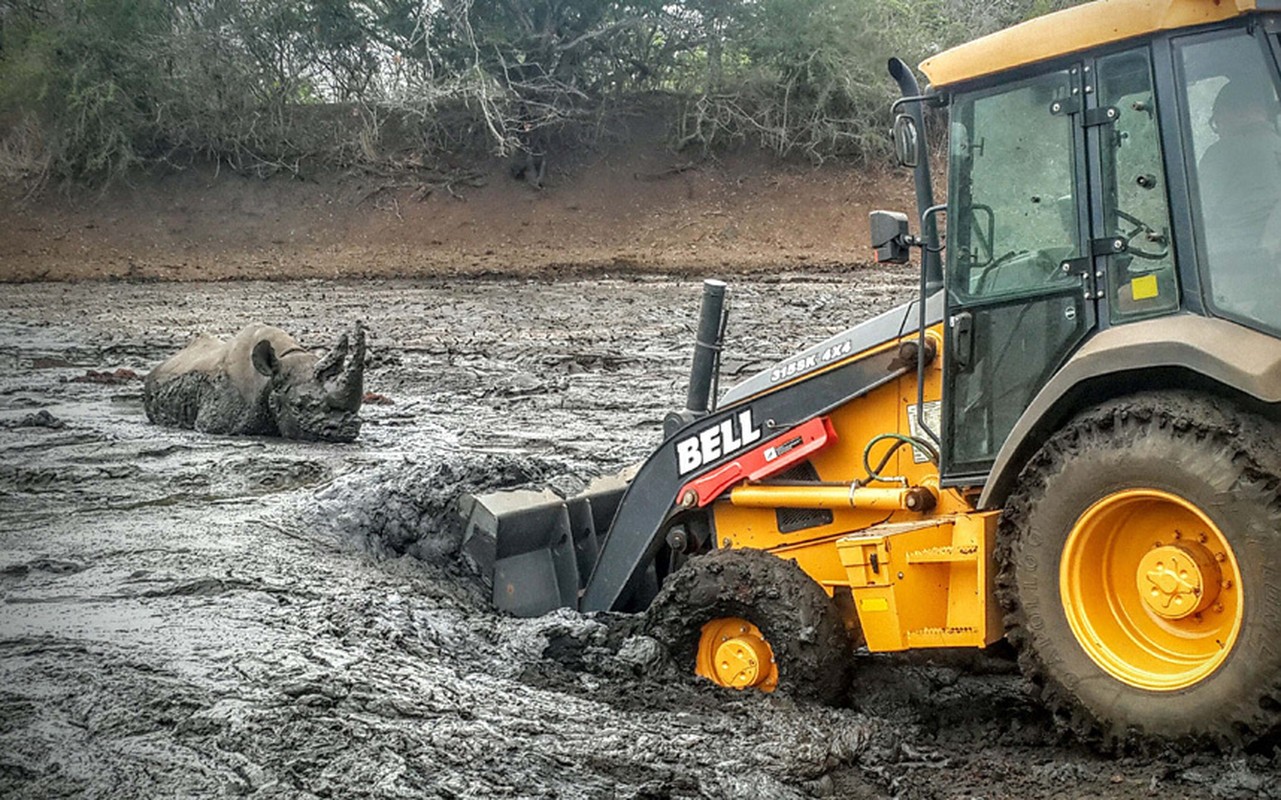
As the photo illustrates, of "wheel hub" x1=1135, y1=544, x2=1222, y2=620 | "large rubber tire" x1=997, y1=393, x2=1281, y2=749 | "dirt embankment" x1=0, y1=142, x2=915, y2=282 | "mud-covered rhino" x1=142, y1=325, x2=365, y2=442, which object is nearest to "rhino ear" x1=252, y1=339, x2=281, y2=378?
"mud-covered rhino" x1=142, y1=325, x2=365, y2=442

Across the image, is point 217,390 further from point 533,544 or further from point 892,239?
point 892,239

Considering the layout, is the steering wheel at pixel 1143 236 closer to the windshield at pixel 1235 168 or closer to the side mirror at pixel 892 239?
the windshield at pixel 1235 168

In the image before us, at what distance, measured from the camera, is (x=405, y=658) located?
20.2 feet

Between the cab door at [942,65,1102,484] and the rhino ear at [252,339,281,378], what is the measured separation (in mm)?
7906

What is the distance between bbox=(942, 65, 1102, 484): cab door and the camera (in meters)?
4.74

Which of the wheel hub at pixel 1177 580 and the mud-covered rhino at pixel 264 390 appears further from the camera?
the mud-covered rhino at pixel 264 390

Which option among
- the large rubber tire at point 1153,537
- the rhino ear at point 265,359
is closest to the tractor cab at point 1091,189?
the large rubber tire at point 1153,537

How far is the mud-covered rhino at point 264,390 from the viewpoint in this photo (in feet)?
38.1

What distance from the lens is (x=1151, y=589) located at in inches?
171

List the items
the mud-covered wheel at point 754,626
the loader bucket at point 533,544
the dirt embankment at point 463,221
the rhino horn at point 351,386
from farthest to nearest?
the dirt embankment at point 463,221
the rhino horn at point 351,386
the loader bucket at point 533,544
the mud-covered wheel at point 754,626

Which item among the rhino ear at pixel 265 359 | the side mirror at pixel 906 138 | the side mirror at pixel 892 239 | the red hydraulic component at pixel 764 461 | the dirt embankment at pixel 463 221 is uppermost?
the dirt embankment at pixel 463 221

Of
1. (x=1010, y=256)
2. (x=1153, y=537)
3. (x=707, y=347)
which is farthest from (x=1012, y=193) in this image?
(x=707, y=347)

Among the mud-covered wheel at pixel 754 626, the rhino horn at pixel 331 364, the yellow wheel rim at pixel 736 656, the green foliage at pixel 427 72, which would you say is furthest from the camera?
the green foliage at pixel 427 72

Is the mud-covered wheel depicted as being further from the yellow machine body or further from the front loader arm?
the front loader arm
